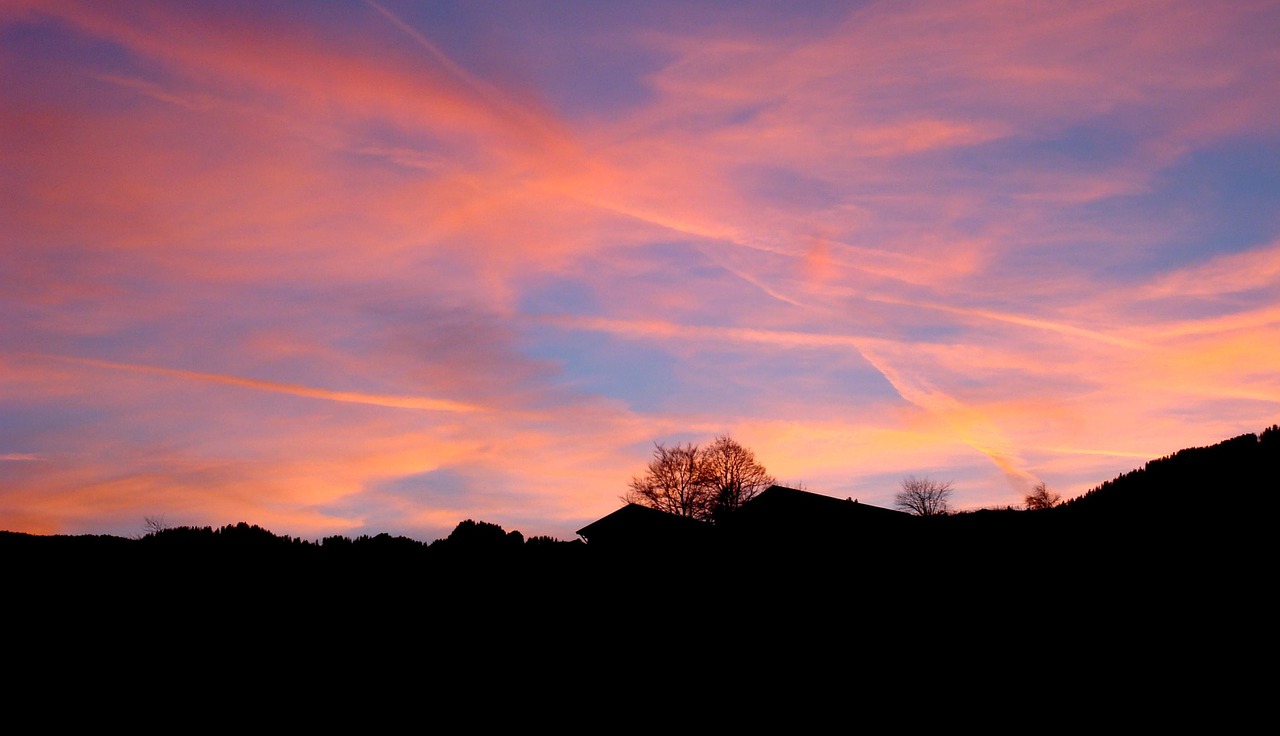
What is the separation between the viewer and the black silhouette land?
42.8 ft

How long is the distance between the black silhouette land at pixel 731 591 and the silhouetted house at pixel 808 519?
23 centimetres

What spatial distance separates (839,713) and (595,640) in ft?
20.3

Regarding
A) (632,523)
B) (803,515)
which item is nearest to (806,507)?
(803,515)

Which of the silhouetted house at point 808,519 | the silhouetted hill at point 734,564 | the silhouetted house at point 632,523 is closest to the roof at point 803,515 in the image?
the silhouetted house at point 808,519

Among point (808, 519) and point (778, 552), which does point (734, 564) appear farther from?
point (808, 519)

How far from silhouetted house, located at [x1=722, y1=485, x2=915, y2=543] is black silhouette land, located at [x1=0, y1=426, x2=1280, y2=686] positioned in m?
0.23

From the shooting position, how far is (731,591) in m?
21.5

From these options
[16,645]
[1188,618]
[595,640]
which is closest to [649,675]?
[595,640]

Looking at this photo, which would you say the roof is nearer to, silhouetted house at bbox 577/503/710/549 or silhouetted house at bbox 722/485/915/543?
silhouetted house at bbox 722/485/915/543

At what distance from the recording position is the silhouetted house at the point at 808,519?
23.6 meters

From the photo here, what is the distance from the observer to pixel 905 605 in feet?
63.4

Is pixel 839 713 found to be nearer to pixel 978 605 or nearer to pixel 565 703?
pixel 978 605

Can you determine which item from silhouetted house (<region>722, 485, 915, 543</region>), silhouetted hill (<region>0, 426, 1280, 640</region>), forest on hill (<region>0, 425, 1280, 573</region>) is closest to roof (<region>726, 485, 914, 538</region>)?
silhouetted house (<region>722, 485, 915, 543</region>)

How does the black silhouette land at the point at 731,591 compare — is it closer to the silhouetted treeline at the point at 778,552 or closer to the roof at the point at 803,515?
the silhouetted treeline at the point at 778,552
